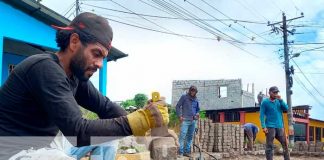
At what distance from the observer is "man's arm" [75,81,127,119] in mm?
2354

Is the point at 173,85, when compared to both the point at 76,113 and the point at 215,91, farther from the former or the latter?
the point at 76,113

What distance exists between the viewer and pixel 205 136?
12.4 meters

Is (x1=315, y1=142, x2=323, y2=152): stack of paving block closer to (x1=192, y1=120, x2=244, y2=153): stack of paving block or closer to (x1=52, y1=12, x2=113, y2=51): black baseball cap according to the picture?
(x1=192, y1=120, x2=244, y2=153): stack of paving block

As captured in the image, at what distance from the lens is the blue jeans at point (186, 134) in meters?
9.53

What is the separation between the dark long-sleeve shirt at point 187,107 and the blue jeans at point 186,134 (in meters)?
0.14

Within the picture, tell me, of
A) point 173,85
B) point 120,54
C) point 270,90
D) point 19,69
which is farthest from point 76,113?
point 173,85

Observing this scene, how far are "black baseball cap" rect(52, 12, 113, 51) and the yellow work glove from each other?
15.8 inches

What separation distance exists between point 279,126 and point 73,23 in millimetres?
7121

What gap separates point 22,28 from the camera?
30.5 ft

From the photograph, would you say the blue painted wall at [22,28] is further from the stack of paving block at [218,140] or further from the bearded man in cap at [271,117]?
the stack of paving block at [218,140]

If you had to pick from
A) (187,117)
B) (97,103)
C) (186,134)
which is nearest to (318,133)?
(186,134)

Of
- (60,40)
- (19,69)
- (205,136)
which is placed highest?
(60,40)

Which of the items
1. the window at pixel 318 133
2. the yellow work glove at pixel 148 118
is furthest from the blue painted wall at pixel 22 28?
the window at pixel 318 133

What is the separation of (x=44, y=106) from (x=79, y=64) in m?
0.27
